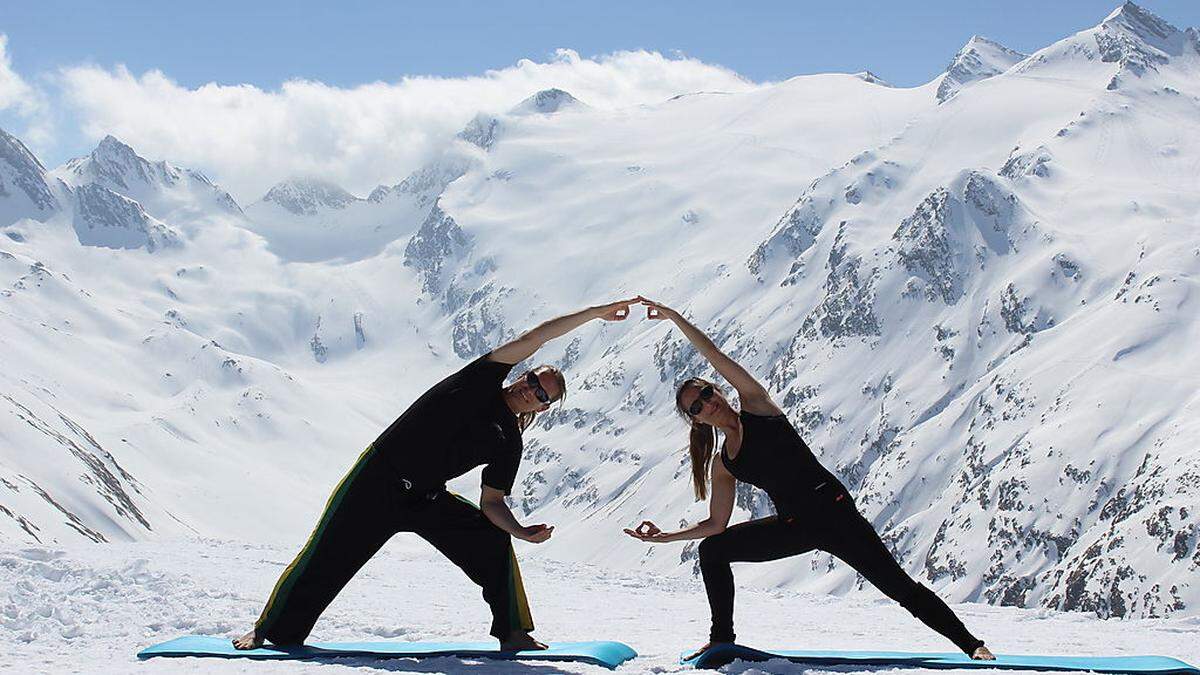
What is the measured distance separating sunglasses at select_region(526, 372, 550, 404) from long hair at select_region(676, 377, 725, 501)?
3.99 ft

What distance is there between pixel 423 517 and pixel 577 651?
6.22 ft

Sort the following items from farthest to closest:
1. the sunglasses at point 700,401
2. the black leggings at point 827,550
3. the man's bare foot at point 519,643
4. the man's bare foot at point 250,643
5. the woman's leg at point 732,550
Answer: the man's bare foot at point 519,643 < the man's bare foot at point 250,643 < the woman's leg at point 732,550 < the black leggings at point 827,550 < the sunglasses at point 700,401

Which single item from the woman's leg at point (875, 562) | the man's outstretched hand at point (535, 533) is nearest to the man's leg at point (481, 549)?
the man's outstretched hand at point (535, 533)

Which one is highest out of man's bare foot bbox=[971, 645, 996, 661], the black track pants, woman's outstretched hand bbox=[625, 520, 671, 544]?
the black track pants

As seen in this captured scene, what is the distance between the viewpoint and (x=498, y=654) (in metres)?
12.0

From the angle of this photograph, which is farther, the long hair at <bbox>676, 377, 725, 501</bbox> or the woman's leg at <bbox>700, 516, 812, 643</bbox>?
the woman's leg at <bbox>700, 516, 812, 643</bbox>

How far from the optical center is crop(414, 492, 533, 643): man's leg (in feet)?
39.2

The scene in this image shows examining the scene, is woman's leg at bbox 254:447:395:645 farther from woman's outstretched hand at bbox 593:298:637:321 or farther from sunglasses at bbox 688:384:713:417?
sunglasses at bbox 688:384:713:417

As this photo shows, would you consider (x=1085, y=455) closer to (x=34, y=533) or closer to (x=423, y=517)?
(x=34, y=533)

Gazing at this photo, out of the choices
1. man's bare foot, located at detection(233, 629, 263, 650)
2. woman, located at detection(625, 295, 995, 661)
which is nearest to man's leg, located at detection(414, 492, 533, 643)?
woman, located at detection(625, 295, 995, 661)

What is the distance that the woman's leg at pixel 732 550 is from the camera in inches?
469

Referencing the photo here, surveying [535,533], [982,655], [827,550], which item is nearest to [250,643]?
[535,533]

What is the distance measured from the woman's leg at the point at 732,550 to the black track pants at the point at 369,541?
1.82 meters

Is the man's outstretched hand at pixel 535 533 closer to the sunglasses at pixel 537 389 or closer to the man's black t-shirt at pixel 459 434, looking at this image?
the man's black t-shirt at pixel 459 434
